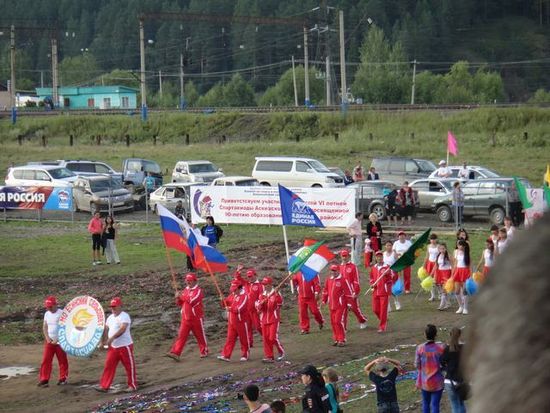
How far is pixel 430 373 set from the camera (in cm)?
1291

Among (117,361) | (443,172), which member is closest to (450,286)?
(117,361)

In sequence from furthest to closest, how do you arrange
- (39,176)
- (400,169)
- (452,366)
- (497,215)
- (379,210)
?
(39,176) → (400,169) → (379,210) → (497,215) → (452,366)

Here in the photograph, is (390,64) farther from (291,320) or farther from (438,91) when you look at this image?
(291,320)

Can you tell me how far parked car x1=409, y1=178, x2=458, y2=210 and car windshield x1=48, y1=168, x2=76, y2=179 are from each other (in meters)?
14.8

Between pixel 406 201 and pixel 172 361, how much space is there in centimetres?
1635

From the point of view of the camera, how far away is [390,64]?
456ft

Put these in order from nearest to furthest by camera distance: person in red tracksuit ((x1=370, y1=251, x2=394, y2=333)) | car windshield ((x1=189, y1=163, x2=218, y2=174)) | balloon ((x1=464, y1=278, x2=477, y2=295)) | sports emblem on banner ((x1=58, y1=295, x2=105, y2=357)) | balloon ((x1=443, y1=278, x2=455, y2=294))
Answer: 1. sports emblem on banner ((x1=58, y1=295, x2=105, y2=357))
2. person in red tracksuit ((x1=370, y1=251, x2=394, y2=333))
3. balloon ((x1=464, y1=278, x2=477, y2=295))
4. balloon ((x1=443, y1=278, x2=455, y2=294))
5. car windshield ((x1=189, y1=163, x2=218, y2=174))

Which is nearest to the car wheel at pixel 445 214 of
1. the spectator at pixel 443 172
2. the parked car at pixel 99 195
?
the spectator at pixel 443 172

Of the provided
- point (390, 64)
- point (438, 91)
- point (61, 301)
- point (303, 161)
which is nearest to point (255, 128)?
point (303, 161)

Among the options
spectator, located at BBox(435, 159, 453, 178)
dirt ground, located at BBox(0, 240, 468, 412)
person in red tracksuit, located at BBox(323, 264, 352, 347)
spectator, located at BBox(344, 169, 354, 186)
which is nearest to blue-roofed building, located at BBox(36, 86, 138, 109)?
spectator, located at BBox(344, 169, 354, 186)

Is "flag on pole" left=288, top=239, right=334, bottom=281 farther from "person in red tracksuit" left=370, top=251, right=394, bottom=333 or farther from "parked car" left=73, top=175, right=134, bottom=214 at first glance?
"parked car" left=73, top=175, right=134, bottom=214

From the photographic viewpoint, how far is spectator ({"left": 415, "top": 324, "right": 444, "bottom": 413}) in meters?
12.9

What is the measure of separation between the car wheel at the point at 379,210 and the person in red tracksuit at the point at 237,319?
17.0 metres

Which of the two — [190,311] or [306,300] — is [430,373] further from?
[306,300]
